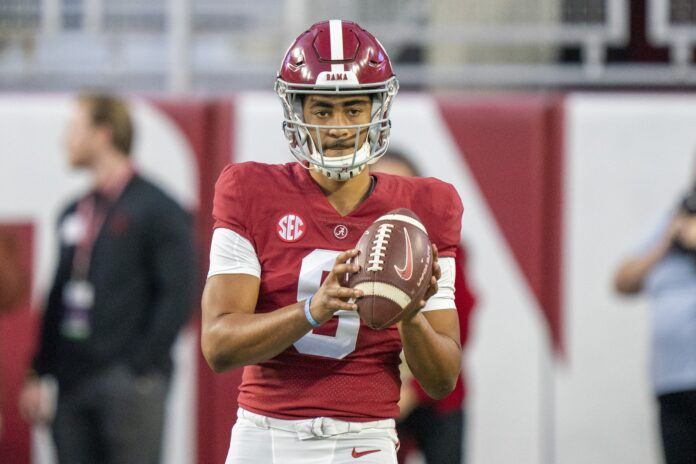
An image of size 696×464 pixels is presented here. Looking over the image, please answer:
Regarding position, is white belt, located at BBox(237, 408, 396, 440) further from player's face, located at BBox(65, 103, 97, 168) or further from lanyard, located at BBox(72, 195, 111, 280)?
player's face, located at BBox(65, 103, 97, 168)

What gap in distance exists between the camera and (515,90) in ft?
19.2

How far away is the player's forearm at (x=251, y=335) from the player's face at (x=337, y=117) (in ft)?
1.19

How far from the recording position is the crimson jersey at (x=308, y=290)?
246 centimetres

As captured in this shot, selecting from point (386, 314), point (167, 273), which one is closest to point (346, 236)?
point (386, 314)

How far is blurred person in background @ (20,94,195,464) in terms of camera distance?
5145 millimetres

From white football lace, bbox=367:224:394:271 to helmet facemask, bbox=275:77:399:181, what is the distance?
23cm

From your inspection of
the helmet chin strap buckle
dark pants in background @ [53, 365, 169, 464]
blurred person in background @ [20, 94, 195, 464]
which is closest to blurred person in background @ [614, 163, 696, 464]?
blurred person in background @ [20, 94, 195, 464]

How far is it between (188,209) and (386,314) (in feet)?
10.6

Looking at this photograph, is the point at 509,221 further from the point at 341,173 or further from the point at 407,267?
the point at 407,267

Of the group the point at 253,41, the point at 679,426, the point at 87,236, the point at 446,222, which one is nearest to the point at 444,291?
the point at 446,222

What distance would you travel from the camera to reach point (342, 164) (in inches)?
97.7

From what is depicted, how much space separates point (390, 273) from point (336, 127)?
37 centimetres

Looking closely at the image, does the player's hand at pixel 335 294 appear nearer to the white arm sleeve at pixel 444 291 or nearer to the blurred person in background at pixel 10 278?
the white arm sleeve at pixel 444 291

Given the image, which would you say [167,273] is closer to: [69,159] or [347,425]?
[69,159]
